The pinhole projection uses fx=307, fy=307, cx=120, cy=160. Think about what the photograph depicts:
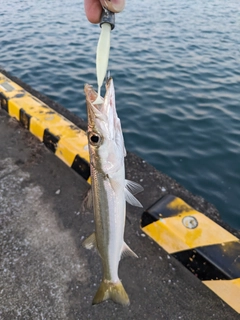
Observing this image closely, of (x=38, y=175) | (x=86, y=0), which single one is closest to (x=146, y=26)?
(x=38, y=175)

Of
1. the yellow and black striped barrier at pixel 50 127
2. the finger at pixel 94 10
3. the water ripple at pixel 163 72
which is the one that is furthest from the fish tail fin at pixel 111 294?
the water ripple at pixel 163 72

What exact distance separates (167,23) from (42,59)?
670 cm

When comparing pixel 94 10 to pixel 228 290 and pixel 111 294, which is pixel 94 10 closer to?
pixel 111 294

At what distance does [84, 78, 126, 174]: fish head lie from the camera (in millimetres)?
2264

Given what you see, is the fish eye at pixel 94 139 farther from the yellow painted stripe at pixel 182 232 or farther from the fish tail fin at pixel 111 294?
the yellow painted stripe at pixel 182 232

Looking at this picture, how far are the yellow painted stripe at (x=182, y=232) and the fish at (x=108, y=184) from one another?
850mm

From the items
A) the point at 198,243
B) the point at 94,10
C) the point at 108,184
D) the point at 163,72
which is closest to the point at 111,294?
the point at 108,184

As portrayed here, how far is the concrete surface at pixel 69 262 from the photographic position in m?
3.11

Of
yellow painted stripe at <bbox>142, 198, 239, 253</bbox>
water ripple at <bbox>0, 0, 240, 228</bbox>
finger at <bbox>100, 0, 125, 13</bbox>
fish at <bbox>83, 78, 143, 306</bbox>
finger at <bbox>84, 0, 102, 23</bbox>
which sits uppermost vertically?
finger at <bbox>100, 0, 125, 13</bbox>

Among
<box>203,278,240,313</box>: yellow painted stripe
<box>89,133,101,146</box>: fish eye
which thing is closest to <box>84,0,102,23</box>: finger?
<box>89,133,101,146</box>: fish eye

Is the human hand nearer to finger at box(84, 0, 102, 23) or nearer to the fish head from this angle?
finger at box(84, 0, 102, 23)

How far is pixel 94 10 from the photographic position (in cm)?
243

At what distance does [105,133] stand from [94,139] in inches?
3.9

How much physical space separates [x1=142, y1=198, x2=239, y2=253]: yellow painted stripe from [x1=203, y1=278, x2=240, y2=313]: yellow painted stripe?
0.40 meters
